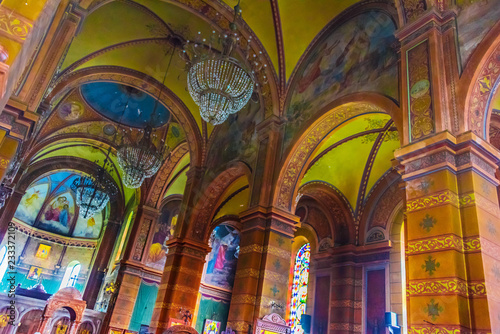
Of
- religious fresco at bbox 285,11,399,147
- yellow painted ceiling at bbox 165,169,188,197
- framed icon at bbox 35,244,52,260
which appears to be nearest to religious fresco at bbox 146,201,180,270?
yellow painted ceiling at bbox 165,169,188,197

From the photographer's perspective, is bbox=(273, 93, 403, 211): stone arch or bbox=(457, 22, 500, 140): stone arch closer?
bbox=(457, 22, 500, 140): stone arch

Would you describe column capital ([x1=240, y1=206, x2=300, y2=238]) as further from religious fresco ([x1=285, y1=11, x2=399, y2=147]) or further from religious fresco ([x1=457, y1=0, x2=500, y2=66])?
religious fresco ([x1=457, y1=0, x2=500, y2=66])

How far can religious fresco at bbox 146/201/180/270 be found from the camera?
53.4ft

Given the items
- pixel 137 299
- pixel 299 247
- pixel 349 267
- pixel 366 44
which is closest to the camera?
pixel 366 44

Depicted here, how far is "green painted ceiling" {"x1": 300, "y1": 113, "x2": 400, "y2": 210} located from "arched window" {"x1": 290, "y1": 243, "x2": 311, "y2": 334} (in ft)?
9.88

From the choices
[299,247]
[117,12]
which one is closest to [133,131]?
[117,12]

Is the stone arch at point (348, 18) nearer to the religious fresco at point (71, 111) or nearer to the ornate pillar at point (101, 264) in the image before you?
the religious fresco at point (71, 111)

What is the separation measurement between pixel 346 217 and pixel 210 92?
7372mm

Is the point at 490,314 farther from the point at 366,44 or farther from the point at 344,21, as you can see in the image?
the point at 344,21

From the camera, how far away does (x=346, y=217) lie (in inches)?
476

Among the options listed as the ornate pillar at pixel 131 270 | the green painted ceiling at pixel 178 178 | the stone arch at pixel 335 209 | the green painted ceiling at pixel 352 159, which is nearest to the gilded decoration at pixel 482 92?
the green painted ceiling at pixel 352 159

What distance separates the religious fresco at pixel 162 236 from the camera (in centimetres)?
1627

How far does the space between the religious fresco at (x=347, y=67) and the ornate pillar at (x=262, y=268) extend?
1964 mm

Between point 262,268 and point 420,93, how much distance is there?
14.4ft
